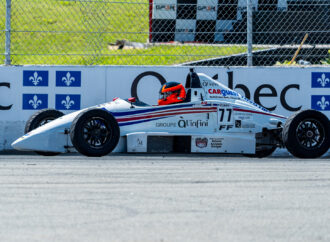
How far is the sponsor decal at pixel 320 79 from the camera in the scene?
33.2ft

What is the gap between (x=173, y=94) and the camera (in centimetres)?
853

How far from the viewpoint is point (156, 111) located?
830 cm

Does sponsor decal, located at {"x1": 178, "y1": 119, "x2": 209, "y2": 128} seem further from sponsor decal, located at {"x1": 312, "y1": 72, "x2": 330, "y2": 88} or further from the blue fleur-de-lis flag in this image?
sponsor decal, located at {"x1": 312, "y1": 72, "x2": 330, "y2": 88}

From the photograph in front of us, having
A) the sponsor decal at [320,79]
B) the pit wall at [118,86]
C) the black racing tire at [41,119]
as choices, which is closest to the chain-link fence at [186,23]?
the pit wall at [118,86]

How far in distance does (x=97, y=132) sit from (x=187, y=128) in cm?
117

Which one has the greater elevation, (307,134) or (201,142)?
(307,134)

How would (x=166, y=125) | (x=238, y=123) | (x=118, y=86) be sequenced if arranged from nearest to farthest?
(x=166, y=125) < (x=238, y=123) < (x=118, y=86)

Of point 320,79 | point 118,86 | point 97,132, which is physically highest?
point 320,79

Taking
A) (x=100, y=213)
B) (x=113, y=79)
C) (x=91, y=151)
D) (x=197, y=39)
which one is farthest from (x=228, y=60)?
(x=100, y=213)

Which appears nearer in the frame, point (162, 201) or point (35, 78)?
point (162, 201)

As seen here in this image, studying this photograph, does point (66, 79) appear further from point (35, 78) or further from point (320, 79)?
point (320, 79)

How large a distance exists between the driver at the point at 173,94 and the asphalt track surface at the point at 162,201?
102 centimetres

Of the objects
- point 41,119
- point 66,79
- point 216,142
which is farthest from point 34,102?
point 216,142

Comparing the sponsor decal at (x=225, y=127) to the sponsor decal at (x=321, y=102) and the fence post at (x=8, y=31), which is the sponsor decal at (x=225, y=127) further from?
the fence post at (x=8, y=31)
